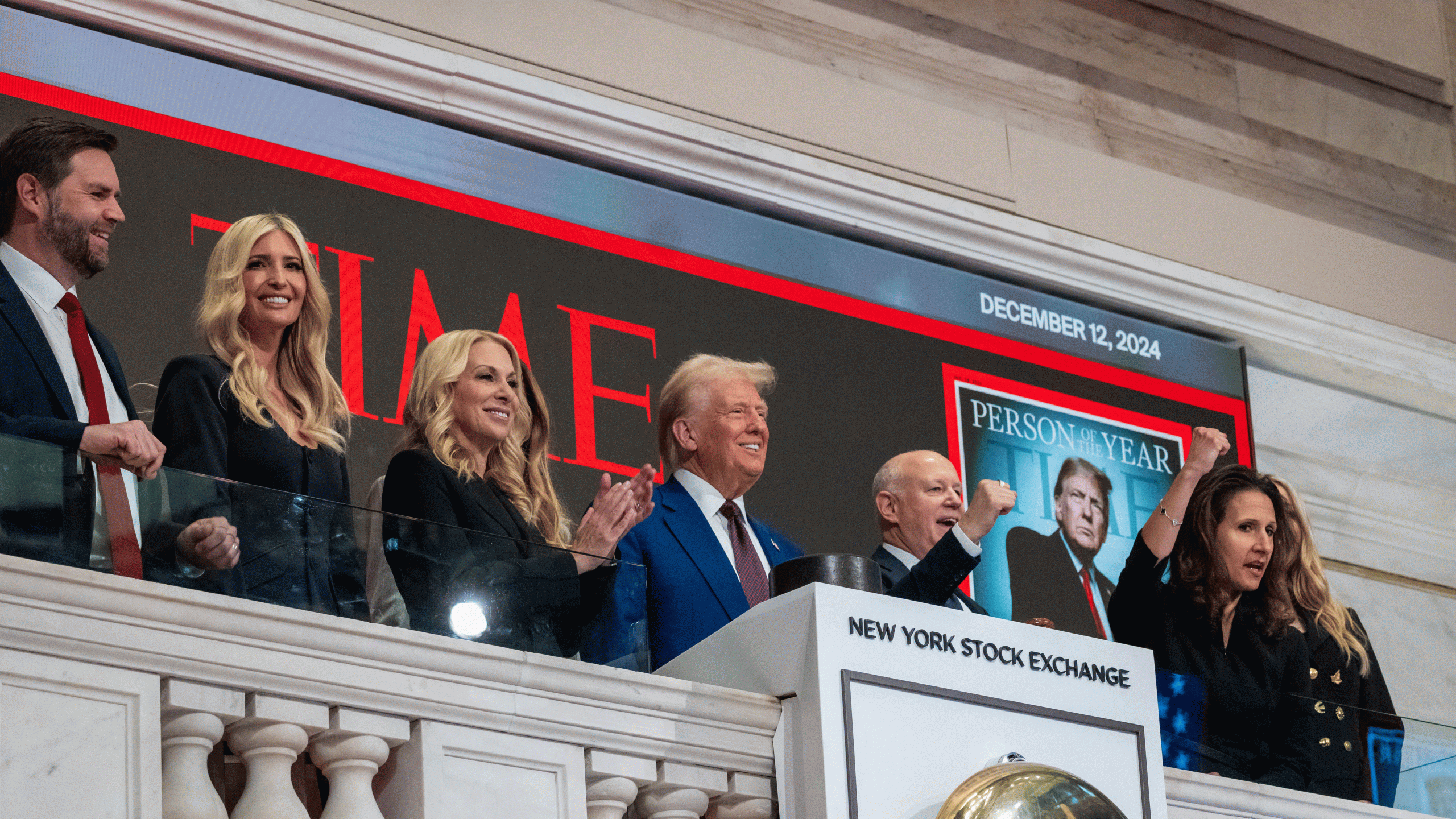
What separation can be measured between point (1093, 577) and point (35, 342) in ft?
11.3

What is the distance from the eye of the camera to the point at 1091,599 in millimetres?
5922

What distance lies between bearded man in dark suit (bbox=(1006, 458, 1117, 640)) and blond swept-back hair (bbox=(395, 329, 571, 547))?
6.02ft

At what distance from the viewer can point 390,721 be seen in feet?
8.55

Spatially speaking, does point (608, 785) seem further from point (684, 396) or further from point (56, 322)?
point (684, 396)

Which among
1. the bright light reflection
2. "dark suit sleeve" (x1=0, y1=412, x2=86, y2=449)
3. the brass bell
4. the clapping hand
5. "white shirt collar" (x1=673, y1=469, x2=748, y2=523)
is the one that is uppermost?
"white shirt collar" (x1=673, y1=469, x2=748, y2=523)

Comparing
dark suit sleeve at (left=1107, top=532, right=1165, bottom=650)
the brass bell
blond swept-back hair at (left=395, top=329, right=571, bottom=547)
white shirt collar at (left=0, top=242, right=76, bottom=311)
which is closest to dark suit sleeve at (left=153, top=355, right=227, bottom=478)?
→ white shirt collar at (left=0, top=242, right=76, bottom=311)

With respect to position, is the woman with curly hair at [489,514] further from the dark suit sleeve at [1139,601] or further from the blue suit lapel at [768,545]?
the dark suit sleeve at [1139,601]

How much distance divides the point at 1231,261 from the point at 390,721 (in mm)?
4910

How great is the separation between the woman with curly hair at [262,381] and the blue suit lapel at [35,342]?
0.24 meters

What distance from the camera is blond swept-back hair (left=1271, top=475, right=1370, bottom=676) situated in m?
5.32

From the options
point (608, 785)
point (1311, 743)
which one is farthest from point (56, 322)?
point (1311, 743)

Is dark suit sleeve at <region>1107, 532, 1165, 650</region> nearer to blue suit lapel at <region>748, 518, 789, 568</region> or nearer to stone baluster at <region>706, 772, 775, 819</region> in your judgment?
blue suit lapel at <region>748, 518, 789, 568</region>

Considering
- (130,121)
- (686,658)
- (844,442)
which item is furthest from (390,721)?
(844,442)

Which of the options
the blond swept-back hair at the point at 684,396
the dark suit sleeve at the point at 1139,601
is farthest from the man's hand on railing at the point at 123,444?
the dark suit sleeve at the point at 1139,601
